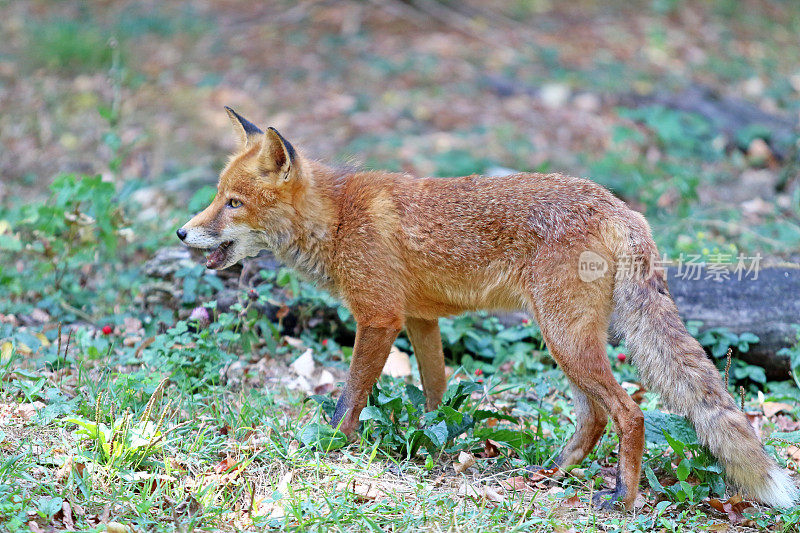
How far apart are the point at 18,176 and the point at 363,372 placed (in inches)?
279

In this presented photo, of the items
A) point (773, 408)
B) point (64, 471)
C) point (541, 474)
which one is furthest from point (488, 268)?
point (64, 471)

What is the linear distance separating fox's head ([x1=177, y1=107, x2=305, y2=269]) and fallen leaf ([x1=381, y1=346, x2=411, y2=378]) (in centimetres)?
167

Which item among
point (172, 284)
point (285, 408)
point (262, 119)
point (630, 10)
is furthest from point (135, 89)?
point (630, 10)

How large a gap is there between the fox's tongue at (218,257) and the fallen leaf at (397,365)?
171 centimetres

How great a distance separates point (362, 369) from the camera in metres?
4.89

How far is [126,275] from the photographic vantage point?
7.16 m

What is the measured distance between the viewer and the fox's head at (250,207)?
5.04 metres

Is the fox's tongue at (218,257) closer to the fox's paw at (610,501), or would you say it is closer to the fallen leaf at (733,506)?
the fox's paw at (610,501)

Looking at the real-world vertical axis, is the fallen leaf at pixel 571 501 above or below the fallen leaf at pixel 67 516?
below

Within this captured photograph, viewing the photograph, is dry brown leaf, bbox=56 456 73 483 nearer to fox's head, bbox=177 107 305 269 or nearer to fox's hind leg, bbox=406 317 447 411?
fox's head, bbox=177 107 305 269

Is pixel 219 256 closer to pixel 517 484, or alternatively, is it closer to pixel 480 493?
pixel 480 493

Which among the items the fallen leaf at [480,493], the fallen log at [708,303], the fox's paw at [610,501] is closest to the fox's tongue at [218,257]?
the fallen log at [708,303]

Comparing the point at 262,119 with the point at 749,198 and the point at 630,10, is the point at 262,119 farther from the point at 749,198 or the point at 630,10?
the point at 630,10

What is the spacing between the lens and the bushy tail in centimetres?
421
